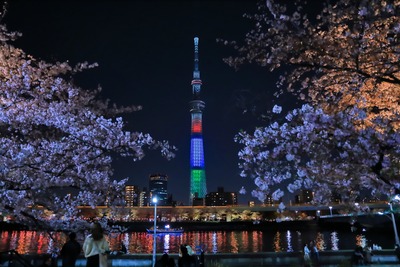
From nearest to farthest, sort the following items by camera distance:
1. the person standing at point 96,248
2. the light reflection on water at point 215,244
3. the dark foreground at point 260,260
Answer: the person standing at point 96,248, the dark foreground at point 260,260, the light reflection on water at point 215,244

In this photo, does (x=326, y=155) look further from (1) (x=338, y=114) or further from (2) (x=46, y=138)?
(2) (x=46, y=138)

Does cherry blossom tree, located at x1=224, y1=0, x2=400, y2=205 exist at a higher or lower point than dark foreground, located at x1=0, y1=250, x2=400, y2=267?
higher

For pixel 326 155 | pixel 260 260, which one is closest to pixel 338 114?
pixel 326 155

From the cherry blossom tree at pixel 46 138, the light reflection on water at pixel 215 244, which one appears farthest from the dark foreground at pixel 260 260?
the light reflection on water at pixel 215 244

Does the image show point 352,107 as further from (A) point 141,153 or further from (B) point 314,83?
(A) point 141,153

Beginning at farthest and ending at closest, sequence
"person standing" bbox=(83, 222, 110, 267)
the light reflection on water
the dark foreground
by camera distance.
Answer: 1. the light reflection on water
2. the dark foreground
3. "person standing" bbox=(83, 222, 110, 267)

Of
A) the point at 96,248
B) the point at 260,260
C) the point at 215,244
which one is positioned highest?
the point at 96,248

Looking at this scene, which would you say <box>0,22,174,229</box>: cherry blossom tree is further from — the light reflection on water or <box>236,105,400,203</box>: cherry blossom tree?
the light reflection on water

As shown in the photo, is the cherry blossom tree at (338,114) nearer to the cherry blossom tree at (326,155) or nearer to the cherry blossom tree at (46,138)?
the cherry blossom tree at (326,155)


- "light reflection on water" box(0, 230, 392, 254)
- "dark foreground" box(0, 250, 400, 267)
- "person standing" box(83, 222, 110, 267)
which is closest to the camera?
"person standing" box(83, 222, 110, 267)

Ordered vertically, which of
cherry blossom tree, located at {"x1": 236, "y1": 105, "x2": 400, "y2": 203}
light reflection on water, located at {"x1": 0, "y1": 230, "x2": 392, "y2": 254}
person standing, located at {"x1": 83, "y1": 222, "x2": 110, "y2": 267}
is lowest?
light reflection on water, located at {"x1": 0, "y1": 230, "x2": 392, "y2": 254}

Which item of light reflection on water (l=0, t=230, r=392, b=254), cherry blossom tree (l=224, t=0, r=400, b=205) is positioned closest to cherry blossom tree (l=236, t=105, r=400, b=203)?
cherry blossom tree (l=224, t=0, r=400, b=205)

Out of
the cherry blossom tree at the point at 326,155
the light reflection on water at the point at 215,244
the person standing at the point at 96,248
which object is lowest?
the light reflection on water at the point at 215,244

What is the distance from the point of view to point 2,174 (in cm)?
1088
